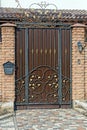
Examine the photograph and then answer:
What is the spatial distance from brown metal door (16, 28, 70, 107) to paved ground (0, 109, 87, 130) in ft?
1.66

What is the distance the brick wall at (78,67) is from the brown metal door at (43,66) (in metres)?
0.20

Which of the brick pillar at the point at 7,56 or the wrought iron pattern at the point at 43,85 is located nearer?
the brick pillar at the point at 7,56

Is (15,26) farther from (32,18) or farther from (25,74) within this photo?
(25,74)

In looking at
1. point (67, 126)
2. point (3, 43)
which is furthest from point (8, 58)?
point (67, 126)

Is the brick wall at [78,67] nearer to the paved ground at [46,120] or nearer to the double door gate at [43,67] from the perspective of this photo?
the double door gate at [43,67]

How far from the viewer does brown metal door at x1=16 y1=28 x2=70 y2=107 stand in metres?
10.2

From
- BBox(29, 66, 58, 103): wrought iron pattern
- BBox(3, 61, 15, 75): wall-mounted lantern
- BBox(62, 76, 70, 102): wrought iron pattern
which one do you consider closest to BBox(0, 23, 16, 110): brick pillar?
BBox(3, 61, 15, 75): wall-mounted lantern

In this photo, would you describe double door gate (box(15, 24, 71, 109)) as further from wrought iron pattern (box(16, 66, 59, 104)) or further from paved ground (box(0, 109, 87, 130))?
paved ground (box(0, 109, 87, 130))

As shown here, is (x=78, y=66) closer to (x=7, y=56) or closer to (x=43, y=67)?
(x=43, y=67)

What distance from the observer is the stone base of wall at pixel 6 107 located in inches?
365

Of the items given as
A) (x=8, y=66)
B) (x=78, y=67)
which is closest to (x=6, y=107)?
(x=8, y=66)

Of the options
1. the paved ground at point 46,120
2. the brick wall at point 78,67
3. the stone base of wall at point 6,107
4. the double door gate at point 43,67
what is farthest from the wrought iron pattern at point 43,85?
the stone base of wall at point 6,107

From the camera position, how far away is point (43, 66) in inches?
405

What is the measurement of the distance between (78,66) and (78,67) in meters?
0.03
